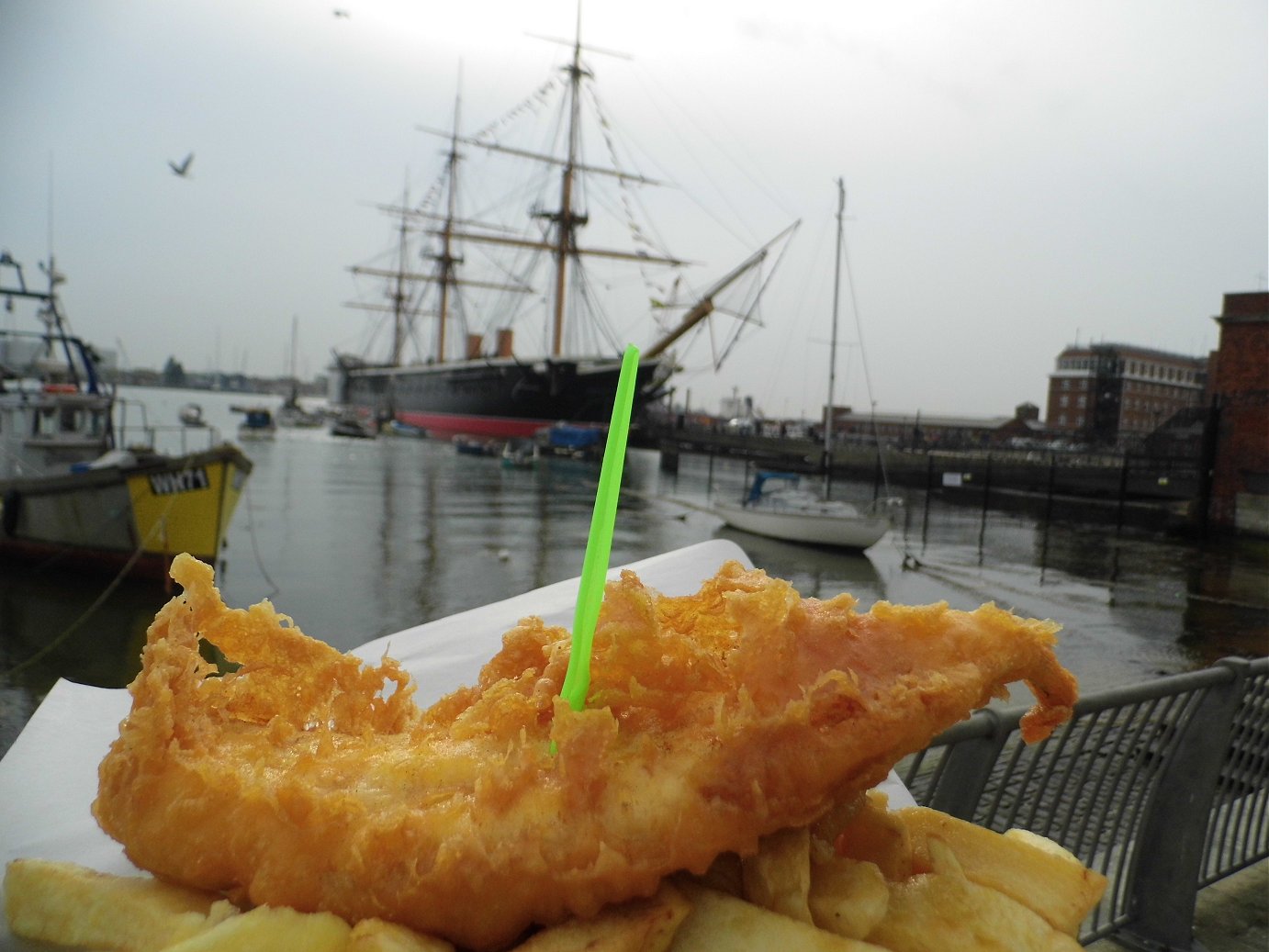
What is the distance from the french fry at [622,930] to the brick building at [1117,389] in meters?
37.1

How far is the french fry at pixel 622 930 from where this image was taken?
2.72 feet

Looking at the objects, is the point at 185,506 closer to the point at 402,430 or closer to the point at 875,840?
the point at 875,840

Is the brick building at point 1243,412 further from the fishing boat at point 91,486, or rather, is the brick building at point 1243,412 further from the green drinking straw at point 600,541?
the green drinking straw at point 600,541

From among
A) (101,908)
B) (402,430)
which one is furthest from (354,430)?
(101,908)

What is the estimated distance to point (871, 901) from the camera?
913 mm

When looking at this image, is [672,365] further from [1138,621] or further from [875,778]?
[875,778]

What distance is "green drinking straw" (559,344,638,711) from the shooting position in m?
0.92

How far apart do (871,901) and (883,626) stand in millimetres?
312

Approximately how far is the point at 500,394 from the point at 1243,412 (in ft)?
101

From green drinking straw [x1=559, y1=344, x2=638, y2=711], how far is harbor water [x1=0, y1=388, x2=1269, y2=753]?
211cm

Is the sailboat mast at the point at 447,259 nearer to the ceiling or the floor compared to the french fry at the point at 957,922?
nearer to the ceiling

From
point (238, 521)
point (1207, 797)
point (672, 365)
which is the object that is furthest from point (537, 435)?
point (1207, 797)

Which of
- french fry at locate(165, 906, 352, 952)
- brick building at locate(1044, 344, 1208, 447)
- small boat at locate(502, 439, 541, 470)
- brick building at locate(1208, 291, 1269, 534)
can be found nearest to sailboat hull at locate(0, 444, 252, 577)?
french fry at locate(165, 906, 352, 952)

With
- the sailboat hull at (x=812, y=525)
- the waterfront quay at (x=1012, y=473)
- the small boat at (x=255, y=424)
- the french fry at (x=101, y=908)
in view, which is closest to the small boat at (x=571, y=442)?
the waterfront quay at (x=1012, y=473)
